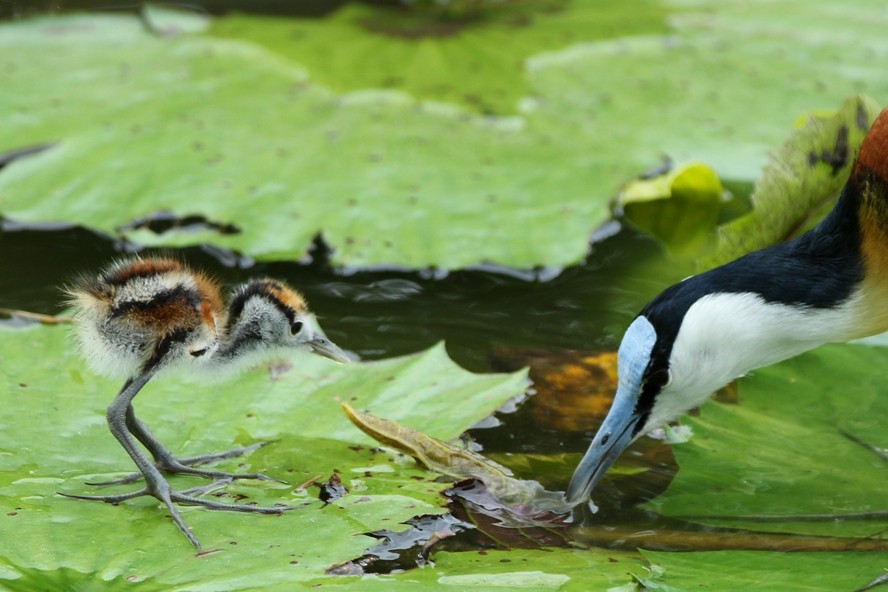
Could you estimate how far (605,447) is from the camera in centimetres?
297

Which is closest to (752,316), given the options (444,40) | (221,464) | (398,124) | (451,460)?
(451,460)

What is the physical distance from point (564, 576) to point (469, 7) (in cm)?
395

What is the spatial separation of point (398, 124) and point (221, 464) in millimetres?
2290

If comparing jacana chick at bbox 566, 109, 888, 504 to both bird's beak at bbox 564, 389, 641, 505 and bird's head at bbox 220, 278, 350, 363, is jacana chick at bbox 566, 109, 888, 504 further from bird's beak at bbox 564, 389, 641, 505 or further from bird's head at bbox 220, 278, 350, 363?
bird's head at bbox 220, 278, 350, 363

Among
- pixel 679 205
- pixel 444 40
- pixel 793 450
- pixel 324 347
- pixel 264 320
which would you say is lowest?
pixel 793 450

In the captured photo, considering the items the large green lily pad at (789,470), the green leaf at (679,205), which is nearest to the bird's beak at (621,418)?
the large green lily pad at (789,470)

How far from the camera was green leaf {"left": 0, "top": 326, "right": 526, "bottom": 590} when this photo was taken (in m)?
2.39

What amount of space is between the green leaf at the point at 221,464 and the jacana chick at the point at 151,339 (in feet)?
0.18

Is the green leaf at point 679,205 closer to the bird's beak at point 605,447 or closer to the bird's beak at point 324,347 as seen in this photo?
the bird's beak at point 605,447

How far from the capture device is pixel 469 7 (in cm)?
577

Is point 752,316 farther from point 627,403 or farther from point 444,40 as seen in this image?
point 444,40

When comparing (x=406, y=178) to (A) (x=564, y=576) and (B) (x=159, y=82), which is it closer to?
(B) (x=159, y=82)

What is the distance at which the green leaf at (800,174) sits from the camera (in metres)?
3.57

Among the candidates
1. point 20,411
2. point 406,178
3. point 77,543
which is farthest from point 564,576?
point 406,178
